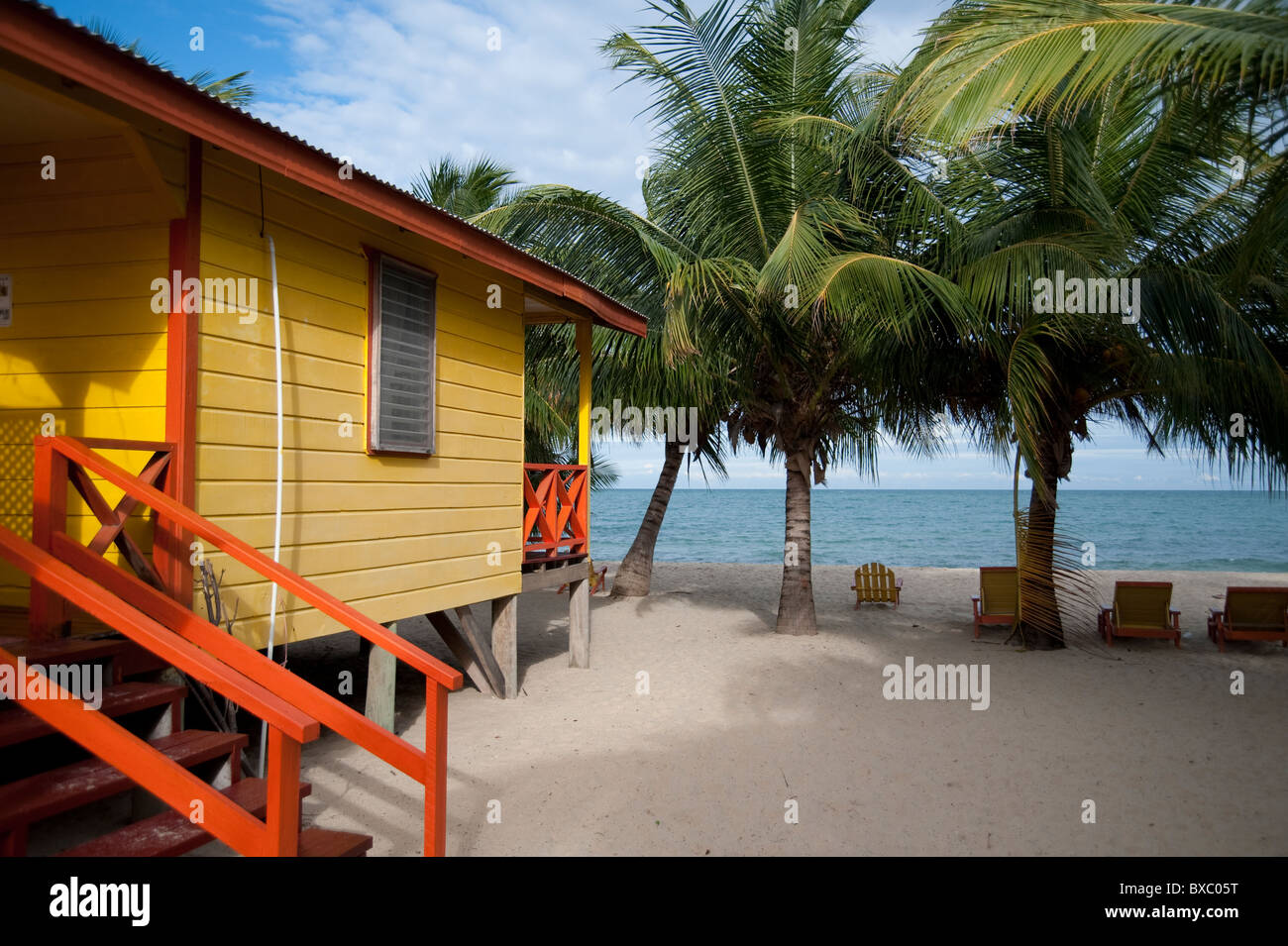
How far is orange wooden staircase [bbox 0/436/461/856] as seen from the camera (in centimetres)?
258

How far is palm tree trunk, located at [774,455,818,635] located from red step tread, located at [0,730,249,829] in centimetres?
942

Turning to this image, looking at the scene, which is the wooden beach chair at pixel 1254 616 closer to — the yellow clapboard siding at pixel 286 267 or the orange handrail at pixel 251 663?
Result: the yellow clapboard siding at pixel 286 267

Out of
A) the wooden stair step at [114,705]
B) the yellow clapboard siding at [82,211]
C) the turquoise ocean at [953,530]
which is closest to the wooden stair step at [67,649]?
the wooden stair step at [114,705]

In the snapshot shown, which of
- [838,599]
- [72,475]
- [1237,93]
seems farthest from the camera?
[838,599]

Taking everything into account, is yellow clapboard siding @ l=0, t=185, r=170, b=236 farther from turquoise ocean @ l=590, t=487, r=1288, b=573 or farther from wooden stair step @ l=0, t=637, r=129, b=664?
turquoise ocean @ l=590, t=487, r=1288, b=573

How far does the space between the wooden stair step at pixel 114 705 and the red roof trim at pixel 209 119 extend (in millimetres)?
2690

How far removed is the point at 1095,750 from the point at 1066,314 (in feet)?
15.8

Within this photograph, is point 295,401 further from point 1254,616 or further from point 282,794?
point 1254,616

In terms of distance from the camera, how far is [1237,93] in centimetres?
490

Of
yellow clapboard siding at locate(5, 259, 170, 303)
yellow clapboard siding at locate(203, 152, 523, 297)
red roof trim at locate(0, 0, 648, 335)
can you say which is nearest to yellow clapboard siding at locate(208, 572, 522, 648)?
yellow clapboard siding at locate(5, 259, 170, 303)

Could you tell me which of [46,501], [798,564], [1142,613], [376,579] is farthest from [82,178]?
[1142,613]
